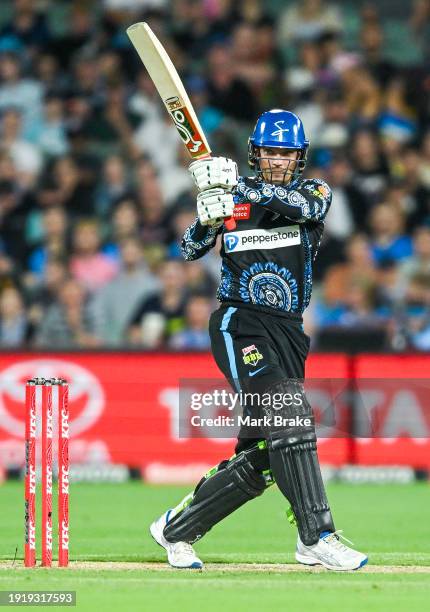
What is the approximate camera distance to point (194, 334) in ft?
42.1

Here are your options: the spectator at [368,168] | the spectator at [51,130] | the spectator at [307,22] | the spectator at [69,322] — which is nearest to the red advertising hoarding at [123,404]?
the spectator at [69,322]

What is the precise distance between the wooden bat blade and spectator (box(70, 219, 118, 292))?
6.86 meters

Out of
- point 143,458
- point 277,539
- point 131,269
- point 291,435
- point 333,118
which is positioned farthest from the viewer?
point 333,118

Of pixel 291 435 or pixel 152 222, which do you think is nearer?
pixel 291 435

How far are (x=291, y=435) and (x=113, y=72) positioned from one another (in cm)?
982

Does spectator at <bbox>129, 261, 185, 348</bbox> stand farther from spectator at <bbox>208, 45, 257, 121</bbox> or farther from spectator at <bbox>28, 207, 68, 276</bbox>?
spectator at <bbox>208, 45, 257, 121</bbox>

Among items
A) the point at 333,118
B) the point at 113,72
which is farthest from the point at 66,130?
the point at 333,118

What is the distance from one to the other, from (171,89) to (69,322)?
6.25m

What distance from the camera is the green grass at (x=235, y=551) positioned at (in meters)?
5.98

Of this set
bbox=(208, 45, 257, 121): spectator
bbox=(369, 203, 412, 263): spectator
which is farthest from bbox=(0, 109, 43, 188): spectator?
bbox=(369, 203, 412, 263): spectator

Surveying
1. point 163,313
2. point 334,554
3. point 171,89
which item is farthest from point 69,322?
point 334,554

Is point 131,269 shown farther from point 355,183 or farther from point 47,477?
point 47,477

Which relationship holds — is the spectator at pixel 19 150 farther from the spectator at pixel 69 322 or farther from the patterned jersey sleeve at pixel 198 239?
the patterned jersey sleeve at pixel 198 239

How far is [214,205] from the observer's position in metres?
6.81
